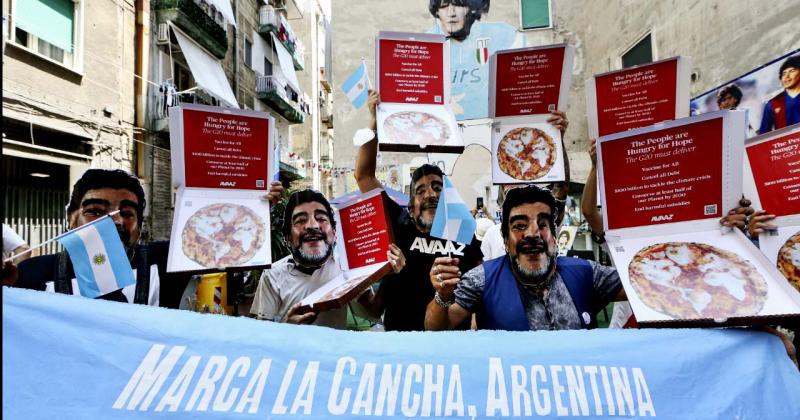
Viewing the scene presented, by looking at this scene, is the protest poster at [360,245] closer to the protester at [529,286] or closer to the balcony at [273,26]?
the protester at [529,286]

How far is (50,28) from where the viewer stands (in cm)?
947

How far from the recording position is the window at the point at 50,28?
351 inches

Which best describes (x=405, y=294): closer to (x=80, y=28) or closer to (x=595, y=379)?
(x=595, y=379)

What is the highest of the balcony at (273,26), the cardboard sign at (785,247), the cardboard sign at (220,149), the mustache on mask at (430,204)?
the balcony at (273,26)

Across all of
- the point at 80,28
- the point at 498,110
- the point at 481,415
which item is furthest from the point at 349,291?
the point at 80,28


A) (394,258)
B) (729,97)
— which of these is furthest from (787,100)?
(394,258)

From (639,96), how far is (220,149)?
2275mm

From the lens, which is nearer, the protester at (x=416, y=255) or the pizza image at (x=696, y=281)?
the pizza image at (x=696, y=281)

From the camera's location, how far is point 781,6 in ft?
20.4

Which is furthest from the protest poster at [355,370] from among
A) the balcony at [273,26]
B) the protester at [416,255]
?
the balcony at [273,26]

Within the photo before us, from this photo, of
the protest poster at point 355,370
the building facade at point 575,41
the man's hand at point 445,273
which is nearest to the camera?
the protest poster at point 355,370

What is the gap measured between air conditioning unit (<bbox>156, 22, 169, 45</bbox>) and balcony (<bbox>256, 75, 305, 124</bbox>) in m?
7.37

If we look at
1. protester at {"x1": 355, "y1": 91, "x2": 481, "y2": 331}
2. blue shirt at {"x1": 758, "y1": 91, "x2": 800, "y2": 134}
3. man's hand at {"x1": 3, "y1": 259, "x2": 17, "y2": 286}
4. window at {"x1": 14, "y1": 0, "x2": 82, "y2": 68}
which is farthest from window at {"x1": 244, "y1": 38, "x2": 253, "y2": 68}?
blue shirt at {"x1": 758, "y1": 91, "x2": 800, "y2": 134}

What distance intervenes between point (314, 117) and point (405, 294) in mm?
31155
